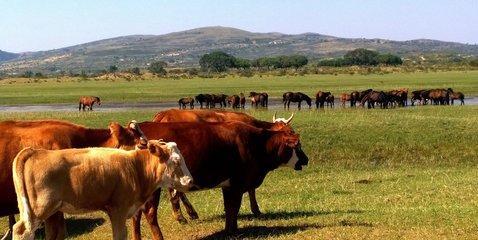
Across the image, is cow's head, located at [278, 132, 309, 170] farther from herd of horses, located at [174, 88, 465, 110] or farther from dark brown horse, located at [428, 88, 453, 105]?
dark brown horse, located at [428, 88, 453, 105]

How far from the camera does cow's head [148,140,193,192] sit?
363 inches

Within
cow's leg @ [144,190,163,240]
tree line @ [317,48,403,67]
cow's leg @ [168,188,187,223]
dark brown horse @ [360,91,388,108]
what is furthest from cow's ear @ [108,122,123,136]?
tree line @ [317,48,403,67]

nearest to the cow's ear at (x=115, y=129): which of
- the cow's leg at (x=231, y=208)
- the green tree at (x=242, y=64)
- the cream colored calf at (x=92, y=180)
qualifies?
the cream colored calf at (x=92, y=180)

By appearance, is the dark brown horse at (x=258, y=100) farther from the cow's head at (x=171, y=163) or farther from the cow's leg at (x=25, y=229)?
the cow's leg at (x=25, y=229)

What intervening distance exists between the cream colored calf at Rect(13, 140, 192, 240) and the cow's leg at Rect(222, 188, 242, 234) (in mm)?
2192

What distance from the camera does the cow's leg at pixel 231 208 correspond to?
11.5 m

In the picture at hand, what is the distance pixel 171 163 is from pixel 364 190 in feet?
28.3

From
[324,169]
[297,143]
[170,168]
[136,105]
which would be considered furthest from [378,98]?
[170,168]

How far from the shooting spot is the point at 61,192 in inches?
343

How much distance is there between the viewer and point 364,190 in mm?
16875

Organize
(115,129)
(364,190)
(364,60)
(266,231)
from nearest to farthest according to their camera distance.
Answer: (115,129), (266,231), (364,190), (364,60)

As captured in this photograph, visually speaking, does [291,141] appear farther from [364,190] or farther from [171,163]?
[364,190]

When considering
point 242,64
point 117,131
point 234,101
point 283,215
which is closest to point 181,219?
point 283,215

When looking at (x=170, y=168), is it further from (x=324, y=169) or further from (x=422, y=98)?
(x=422, y=98)
